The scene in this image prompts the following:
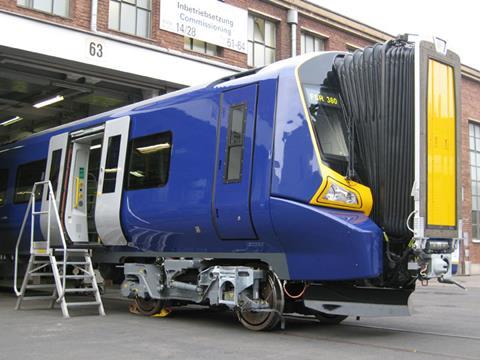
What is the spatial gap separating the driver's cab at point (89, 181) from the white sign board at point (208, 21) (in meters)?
5.63

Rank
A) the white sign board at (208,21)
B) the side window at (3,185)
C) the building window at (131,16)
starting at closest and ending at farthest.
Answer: the side window at (3,185)
the building window at (131,16)
the white sign board at (208,21)

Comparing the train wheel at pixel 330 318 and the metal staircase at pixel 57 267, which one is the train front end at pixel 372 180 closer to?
the train wheel at pixel 330 318

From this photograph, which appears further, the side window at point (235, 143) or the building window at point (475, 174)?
the building window at point (475, 174)

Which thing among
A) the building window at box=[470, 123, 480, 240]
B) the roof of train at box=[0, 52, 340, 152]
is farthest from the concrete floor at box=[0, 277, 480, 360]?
the building window at box=[470, 123, 480, 240]

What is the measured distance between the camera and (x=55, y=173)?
38.6 feet

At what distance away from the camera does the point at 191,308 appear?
11320 millimetres

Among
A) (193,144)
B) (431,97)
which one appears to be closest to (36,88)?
(193,144)

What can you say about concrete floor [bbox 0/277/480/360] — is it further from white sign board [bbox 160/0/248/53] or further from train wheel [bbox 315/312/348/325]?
white sign board [bbox 160/0/248/53]

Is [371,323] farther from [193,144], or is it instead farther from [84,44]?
[84,44]

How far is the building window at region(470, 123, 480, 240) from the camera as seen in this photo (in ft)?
97.9

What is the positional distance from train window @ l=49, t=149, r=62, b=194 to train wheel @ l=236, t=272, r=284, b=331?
535 cm

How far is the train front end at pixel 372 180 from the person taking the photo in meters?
7.03

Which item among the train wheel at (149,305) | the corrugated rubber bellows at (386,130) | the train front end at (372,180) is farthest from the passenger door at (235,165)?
the train wheel at (149,305)

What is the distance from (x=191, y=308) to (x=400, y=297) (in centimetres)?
494
